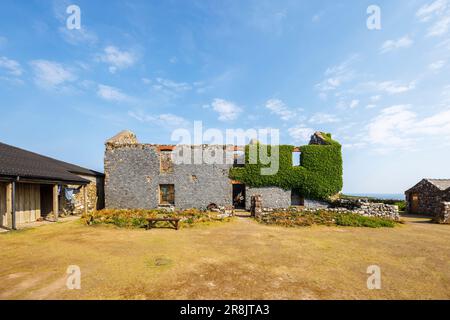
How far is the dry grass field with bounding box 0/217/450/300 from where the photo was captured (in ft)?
15.3

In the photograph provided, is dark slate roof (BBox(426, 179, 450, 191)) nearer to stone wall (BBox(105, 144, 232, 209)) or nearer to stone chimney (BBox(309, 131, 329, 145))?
stone chimney (BBox(309, 131, 329, 145))

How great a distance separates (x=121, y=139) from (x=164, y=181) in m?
5.79

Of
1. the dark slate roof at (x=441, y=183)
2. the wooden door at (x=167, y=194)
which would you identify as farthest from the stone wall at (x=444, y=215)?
the wooden door at (x=167, y=194)

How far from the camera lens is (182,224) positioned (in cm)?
1223

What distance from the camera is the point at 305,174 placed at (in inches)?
747

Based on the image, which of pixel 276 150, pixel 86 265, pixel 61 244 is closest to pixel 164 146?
pixel 276 150

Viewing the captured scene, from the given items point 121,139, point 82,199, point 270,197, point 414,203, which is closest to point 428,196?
point 414,203

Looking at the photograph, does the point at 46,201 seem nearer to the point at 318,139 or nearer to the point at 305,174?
the point at 305,174

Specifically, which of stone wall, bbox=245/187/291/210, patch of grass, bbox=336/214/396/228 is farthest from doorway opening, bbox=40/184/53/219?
patch of grass, bbox=336/214/396/228

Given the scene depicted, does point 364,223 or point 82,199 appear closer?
point 364,223

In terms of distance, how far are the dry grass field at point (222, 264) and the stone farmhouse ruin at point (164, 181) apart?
7572mm

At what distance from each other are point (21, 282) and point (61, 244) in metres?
3.66

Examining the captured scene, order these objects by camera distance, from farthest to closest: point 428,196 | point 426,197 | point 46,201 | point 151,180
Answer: point 151,180
point 426,197
point 428,196
point 46,201
